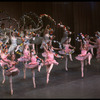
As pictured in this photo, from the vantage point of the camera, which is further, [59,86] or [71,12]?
[71,12]

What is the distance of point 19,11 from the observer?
14648 mm

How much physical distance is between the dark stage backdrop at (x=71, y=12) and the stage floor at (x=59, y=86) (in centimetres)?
485

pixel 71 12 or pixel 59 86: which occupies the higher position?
pixel 71 12

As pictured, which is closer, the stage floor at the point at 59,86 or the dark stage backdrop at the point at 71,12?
the stage floor at the point at 59,86

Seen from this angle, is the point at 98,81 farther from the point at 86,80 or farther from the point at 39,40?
the point at 39,40

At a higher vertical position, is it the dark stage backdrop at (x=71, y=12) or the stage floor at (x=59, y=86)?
the dark stage backdrop at (x=71, y=12)

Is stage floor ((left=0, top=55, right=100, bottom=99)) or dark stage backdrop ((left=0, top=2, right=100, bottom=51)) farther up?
dark stage backdrop ((left=0, top=2, right=100, bottom=51))

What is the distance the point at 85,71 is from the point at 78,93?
239 cm

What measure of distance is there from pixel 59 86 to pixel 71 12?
26.2 feet

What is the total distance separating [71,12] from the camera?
1219 centimetres

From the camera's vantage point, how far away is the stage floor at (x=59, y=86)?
14.4 feet

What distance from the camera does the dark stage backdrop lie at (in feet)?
35.7

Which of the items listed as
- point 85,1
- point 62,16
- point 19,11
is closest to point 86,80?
point 85,1

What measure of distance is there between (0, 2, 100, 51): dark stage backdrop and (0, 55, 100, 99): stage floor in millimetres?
4848
